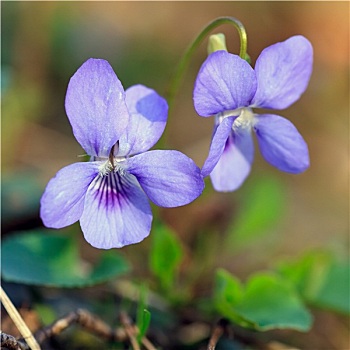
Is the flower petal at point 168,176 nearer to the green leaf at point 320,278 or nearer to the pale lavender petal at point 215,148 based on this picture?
the pale lavender petal at point 215,148

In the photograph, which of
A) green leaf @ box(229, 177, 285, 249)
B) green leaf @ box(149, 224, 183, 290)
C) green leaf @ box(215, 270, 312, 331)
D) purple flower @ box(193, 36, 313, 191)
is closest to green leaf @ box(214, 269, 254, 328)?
green leaf @ box(215, 270, 312, 331)

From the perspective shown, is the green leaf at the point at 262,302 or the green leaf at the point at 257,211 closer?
the green leaf at the point at 262,302

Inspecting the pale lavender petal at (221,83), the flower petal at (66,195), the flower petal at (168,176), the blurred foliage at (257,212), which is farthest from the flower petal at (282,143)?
the blurred foliage at (257,212)

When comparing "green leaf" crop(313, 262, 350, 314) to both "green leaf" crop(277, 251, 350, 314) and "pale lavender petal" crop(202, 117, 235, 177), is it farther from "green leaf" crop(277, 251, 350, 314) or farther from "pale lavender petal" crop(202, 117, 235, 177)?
"pale lavender petal" crop(202, 117, 235, 177)

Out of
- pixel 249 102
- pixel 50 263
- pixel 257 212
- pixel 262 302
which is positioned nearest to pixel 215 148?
pixel 249 102

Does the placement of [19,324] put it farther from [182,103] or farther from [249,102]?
[182,103]

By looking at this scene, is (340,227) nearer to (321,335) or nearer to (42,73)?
(321,335)
